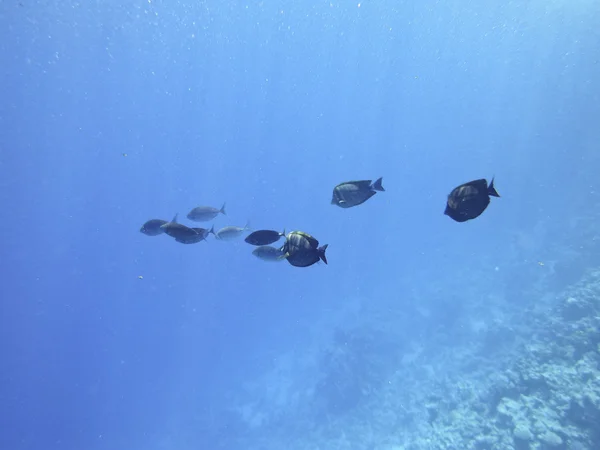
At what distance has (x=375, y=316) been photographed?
29375mm

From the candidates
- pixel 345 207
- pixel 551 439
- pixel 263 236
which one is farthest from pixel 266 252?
pixel 551 439

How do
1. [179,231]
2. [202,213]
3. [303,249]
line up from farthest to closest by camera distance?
[202,213] → [179,231] → [303,249]

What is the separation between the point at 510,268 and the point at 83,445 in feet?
172

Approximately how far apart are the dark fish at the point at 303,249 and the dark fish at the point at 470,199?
3.24 ft

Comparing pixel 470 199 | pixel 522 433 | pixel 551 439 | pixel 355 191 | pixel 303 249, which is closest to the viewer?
pixel 303 249

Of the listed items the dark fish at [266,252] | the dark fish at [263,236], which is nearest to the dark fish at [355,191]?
the dark fish at [263,236]

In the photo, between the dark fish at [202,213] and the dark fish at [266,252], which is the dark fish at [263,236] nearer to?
the dark fish at [266,252]

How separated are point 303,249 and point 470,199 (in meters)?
1.30

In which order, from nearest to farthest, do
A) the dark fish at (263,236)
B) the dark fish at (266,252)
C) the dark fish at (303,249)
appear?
the dark fish at (303,249)
the dark fish at (263,236)
the dark fish at (266,252)

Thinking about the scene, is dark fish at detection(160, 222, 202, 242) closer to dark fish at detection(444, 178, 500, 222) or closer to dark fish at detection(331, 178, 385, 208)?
dark fish at detection(331, 178, 385, 208)

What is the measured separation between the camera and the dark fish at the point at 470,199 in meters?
2.47

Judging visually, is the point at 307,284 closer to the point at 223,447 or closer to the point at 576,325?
the point at 223,447

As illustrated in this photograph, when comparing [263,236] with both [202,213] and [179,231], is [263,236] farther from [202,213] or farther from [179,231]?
[202,213]

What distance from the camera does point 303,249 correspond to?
7.86 ft
